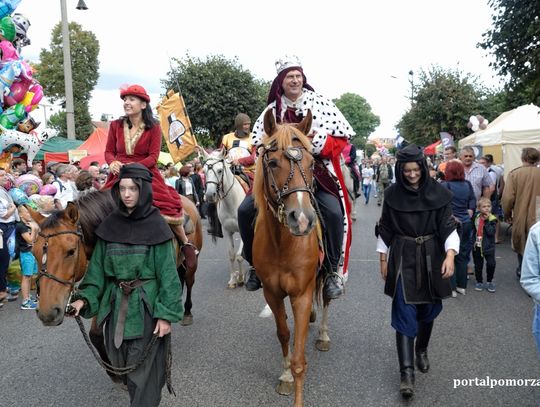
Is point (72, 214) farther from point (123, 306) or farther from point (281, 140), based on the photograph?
point (281, 140)

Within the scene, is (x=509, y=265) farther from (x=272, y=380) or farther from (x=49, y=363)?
(x=49, y=363)

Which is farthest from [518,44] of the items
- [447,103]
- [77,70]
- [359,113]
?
[359,113]

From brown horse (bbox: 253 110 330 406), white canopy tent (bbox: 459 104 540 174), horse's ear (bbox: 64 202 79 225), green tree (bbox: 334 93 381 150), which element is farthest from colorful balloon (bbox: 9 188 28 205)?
green tree (bbox: 334 93 381 150)

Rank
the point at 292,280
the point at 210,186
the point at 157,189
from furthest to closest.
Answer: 1. the point at 210,186
2. the point at 157,189
3. the point at 292,280

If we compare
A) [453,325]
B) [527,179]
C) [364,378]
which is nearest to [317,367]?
[364,378]

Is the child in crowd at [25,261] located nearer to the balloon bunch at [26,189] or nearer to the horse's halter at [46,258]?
the balloon bunch at [26,189]

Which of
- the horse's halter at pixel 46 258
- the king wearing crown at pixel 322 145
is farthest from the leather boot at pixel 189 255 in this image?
the horse's halter at pixel 46 258

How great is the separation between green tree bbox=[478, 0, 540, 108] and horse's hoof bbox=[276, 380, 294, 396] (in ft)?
23.5

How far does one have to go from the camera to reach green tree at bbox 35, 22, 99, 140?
122 ft

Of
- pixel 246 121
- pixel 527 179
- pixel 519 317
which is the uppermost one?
pixel 246 121

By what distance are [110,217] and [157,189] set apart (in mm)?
1467

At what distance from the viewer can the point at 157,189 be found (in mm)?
4363

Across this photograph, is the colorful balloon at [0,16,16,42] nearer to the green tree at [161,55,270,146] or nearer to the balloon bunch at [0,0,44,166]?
the balloon bunch at [0,0,44,166]

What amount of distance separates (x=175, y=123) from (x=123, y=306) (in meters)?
4.67
